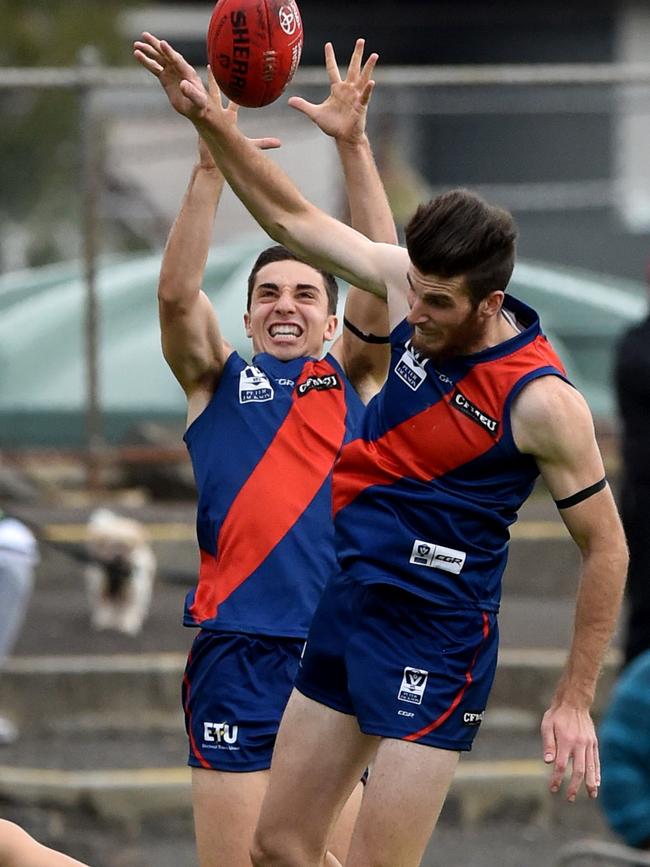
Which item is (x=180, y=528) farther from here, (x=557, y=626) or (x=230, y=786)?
(x=230, y=786)

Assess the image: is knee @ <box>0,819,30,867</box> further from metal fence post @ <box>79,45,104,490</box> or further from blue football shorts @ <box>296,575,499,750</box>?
metal fence post @ <box>79,45,104,490</box>

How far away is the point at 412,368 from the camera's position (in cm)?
437

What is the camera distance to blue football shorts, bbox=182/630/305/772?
493 centimetres

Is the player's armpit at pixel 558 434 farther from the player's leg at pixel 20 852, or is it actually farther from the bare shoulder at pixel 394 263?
the player's leg at pixel 20 852

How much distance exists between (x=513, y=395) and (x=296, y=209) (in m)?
0.83

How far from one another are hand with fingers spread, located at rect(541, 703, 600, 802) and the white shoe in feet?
15.3

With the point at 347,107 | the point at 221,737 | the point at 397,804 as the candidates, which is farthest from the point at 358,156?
the point at 397,804

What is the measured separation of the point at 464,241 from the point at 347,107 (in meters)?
0.88

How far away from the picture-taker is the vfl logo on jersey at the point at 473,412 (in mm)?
4270

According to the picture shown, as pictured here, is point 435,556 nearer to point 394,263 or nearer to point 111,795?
point 394,263

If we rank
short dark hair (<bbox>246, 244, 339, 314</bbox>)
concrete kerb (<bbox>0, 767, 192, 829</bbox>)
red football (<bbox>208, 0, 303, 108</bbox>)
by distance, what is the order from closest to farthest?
red football (<bbox>208, 0, 303, 108</bbox>) → short dark hair (<bbox>246, 244, 339, 314</bbox>) → concrete kerb (<bbox>0, 767, 192, 829</bbox>)

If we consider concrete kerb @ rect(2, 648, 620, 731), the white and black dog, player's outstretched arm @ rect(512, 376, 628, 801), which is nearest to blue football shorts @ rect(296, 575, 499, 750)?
player's outstretched arm @ rect(512, 376, 628, 801)

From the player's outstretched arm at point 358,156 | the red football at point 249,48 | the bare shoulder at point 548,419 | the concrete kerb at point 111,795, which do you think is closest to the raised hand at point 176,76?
the red football at point 249,48

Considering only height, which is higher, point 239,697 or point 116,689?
point 239,697
